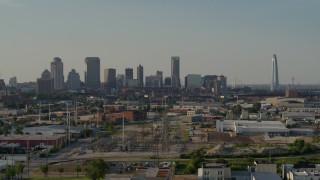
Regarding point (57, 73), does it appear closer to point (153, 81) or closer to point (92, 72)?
point (92, 72)

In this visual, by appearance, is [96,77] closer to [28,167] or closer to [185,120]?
[185,120]

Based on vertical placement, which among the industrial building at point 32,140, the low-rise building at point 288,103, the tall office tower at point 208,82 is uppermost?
the tall office tower at point 208,82

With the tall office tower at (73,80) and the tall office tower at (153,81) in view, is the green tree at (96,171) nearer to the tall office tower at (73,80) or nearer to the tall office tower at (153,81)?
the tall office tower at (73,80)

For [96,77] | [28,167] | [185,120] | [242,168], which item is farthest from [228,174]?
[96,77]

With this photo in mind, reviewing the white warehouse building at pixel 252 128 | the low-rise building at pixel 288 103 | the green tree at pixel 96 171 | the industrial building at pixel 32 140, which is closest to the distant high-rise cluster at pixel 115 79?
the low-rise building at pixel 288 103

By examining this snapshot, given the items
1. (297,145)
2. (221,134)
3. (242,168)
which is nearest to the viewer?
(242,168)

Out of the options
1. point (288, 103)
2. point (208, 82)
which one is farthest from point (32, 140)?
point (208, 82)
